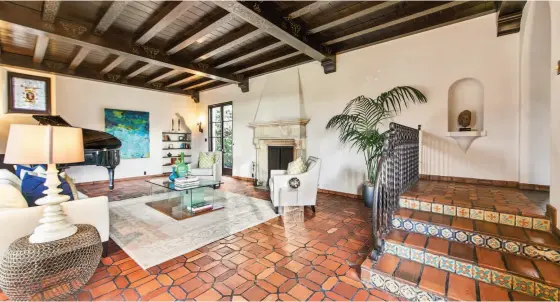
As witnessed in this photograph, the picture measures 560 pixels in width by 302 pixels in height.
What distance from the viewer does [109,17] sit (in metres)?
3.33

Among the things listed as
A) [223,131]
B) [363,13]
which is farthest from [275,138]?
[363,13]

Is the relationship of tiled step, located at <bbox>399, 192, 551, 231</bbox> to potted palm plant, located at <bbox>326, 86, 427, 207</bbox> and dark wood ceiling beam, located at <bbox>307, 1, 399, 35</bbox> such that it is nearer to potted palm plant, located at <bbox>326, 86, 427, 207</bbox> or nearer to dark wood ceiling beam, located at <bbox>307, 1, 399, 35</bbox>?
potted palm plant, located at <bbox>326, 86, 427, 207</bbox>

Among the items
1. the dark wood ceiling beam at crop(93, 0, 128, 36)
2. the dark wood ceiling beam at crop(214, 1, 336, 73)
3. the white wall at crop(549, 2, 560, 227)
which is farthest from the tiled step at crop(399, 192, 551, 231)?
the dark wood ceiling beam at crop(93, 0, 128, 36)

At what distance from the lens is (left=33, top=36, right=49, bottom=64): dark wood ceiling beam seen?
3.95 m

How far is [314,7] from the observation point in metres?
3.15

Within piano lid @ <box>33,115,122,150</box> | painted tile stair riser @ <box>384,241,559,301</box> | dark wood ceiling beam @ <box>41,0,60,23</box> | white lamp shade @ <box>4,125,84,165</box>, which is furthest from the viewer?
piano lid @ <box>33,115,122,150</box>

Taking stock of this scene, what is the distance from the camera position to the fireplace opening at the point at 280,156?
220 inches

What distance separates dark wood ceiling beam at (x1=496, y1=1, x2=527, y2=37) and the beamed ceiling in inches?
0.4

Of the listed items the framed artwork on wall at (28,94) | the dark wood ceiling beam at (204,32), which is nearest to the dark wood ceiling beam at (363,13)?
the dark wood ceiling beam at (204,32)

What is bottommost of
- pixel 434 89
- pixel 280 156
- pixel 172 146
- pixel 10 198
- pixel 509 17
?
pixel 10 198

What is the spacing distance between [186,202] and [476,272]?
151 inches

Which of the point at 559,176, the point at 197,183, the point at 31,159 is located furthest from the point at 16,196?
the point at 559,176

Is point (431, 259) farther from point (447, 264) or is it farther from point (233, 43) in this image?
A: point (233, 43)

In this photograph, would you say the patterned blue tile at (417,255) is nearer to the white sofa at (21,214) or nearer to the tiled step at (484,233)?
the tiled step at (484,233)
